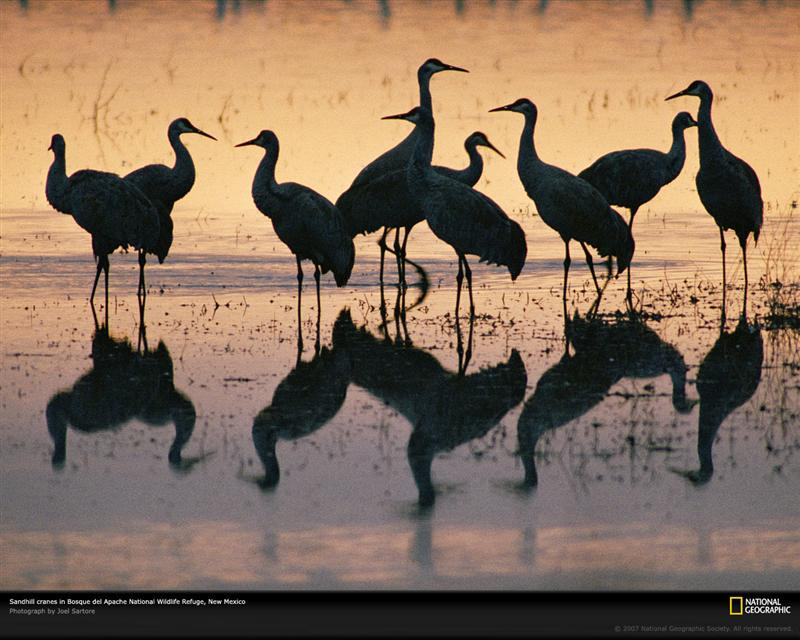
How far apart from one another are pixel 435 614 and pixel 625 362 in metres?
5.65

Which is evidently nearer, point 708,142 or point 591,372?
point 591,372

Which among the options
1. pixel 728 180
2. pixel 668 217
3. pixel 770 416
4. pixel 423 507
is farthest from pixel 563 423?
pixel 668 217

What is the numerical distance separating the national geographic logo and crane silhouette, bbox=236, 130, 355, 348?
25.4ft

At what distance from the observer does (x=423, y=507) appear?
8883 mm

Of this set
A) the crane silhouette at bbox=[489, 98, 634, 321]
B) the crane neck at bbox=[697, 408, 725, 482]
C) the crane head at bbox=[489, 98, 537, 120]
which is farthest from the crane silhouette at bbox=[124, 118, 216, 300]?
the crane neck at bbox=[697, 408, 725, 482]

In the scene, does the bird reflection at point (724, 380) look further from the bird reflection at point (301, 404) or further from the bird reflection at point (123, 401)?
the bird reflection at point (123, 401)

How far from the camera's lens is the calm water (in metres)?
8.23

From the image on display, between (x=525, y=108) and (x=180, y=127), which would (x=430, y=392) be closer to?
(x=525, y=108)

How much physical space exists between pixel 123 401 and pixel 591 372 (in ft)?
11.4

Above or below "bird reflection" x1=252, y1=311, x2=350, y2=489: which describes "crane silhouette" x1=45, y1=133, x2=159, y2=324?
above

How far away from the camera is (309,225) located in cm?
1509

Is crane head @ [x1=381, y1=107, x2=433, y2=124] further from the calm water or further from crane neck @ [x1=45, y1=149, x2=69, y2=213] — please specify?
crane neck @ [x1=45, y1=149, x2=69, y2=213]

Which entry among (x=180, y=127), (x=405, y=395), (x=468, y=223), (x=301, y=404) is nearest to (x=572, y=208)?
(x=468, y=223)

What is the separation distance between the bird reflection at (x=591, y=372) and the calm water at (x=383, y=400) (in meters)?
0.04
